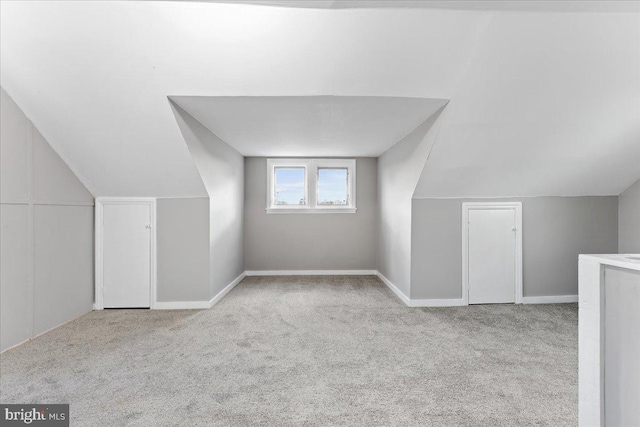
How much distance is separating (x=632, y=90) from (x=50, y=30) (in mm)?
4369

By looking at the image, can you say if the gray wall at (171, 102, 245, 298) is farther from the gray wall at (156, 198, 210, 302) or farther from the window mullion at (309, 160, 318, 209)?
the window mullion at (309, 160, 318, 209)

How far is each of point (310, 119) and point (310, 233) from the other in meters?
2.74

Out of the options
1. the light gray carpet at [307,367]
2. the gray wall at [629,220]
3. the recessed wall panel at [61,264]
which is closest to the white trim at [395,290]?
the light gray carpet at [307,367]

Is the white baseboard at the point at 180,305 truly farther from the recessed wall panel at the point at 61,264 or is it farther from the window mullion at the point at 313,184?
the window mullion at the point at 313,184

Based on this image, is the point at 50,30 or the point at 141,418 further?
the point at 50,30

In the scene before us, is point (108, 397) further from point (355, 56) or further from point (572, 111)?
point (572, 111)

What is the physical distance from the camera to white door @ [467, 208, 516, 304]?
151 inches

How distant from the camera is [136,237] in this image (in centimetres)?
364

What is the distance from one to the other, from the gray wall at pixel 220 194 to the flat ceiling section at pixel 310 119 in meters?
0.12

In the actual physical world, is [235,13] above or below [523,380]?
above

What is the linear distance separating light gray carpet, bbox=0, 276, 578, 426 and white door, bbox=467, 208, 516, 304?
0.28 metres

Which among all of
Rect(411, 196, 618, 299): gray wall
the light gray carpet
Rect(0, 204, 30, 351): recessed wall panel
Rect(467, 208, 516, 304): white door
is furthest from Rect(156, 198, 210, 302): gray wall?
Rect(467, 208, 516, 304): white door

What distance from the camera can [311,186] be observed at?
18.2 feet

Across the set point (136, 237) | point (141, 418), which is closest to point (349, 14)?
point (141, 418)
